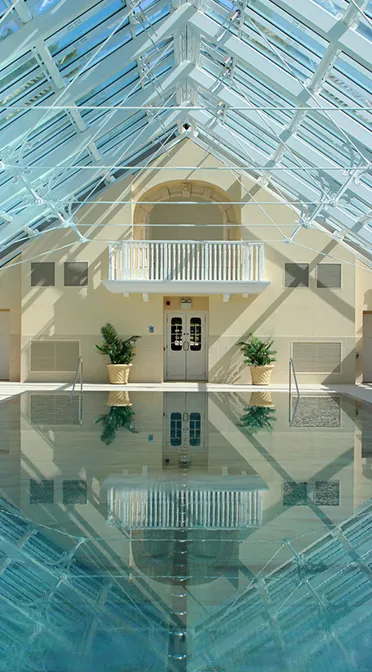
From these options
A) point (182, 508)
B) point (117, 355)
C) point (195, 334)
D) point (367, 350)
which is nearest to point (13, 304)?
point (117, 355)

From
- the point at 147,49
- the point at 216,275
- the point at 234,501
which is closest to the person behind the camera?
the point at 234,501

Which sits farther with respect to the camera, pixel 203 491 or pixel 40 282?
pixel 40 282

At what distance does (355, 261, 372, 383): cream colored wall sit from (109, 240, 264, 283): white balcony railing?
3.41 metres

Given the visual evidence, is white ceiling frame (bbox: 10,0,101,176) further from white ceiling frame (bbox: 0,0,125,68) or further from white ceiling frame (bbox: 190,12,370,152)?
white ceiling frame (bbox: 190,12,370,152)

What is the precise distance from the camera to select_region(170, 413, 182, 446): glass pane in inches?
428

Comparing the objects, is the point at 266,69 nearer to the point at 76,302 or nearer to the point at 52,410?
the point at 52,410

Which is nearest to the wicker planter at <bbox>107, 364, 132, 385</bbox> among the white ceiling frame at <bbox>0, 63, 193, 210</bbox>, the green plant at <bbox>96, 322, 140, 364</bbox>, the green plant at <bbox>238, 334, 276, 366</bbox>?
the green plant at <bbox>96, 322, 140, 364</bbox>

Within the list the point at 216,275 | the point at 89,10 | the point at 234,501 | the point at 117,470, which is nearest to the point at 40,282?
the point at 216,275

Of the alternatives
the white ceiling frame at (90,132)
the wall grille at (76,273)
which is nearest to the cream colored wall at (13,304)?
the wall grille at (76,273)

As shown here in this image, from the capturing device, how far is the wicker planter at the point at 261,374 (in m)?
21.5

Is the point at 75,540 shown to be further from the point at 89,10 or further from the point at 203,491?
the point at 89,10

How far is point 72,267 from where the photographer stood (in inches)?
877

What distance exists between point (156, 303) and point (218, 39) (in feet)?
34.9

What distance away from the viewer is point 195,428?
12.3m
